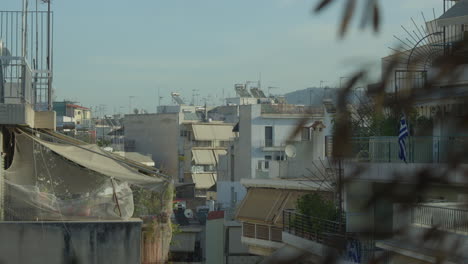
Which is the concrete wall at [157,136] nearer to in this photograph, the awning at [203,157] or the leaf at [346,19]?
the awning at [203,157]

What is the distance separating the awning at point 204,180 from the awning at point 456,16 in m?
49.1

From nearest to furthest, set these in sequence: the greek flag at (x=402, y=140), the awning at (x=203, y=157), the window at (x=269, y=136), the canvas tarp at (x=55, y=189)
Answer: the canvas tarp at (x=55, y=189) < the greek flag at (x=402, y=140) < the window at (x=269, y=136) < the awning at (x=203, y=157)

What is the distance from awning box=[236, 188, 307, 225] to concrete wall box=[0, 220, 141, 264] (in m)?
15.2

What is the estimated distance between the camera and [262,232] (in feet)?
93.4

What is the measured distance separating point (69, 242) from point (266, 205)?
1756 cm

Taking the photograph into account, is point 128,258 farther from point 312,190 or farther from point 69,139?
point 312,190

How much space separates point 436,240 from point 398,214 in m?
0.16

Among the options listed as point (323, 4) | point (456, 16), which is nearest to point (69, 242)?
point (323, 4)

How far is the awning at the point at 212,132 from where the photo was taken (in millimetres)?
69000

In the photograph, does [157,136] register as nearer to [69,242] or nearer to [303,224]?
[303,224]

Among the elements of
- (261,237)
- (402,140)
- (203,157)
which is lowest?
(261,237)

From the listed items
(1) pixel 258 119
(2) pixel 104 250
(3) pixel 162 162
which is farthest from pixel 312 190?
(3) pixel 162 162

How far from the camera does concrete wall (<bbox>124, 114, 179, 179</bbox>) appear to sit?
71938mm

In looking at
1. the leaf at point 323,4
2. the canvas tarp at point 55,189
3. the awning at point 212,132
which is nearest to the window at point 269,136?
the awning at point 212,132
